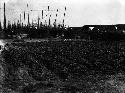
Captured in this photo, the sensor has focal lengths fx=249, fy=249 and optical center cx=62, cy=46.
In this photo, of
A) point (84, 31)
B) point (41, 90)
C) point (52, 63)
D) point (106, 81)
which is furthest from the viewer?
point (84, 31)

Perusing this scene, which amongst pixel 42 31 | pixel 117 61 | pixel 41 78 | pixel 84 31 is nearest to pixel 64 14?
pixel 42 31

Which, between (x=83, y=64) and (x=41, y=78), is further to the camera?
(x=83, y=64)

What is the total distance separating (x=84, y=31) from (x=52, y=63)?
37162 mm

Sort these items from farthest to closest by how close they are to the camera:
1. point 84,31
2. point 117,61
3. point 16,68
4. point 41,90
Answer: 1. point 84,31
2. point 117,61
3. point 16,68
4. point 41,90

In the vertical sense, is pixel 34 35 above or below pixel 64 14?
below

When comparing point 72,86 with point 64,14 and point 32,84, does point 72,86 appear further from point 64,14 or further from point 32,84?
point 64,14

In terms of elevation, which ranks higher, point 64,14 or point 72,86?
point 64,14

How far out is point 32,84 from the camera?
14414 mm

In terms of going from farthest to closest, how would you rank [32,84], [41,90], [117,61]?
[117,61], [32,84], [41,90]

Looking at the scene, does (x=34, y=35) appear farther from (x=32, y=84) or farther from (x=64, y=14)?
(x=32, y=84)

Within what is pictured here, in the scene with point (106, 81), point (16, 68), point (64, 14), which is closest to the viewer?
point (106, 81)

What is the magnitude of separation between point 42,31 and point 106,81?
46871 millimetres

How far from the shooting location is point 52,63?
19.8 metres

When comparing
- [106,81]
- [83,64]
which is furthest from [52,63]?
[106,81]
